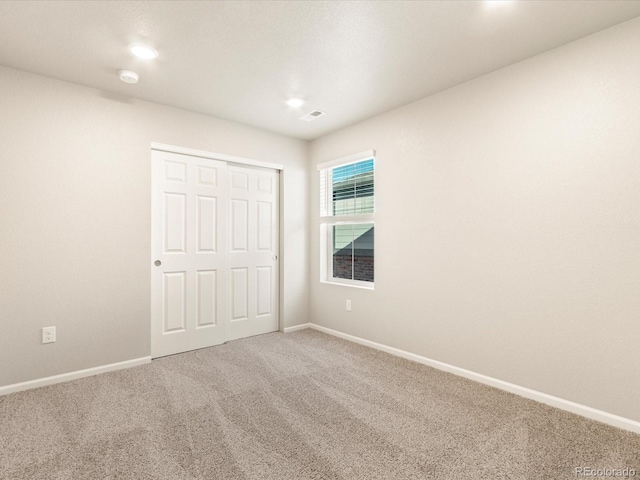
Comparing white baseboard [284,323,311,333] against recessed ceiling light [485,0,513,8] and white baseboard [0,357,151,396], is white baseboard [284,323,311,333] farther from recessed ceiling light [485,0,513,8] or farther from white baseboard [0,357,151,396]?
recessed ceiling light [485,0,513,8]

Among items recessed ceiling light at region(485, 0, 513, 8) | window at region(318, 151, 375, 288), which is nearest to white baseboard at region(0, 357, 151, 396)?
window at region(318, 151, 375, 288)

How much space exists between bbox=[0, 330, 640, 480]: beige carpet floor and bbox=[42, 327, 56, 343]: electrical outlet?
36 cm

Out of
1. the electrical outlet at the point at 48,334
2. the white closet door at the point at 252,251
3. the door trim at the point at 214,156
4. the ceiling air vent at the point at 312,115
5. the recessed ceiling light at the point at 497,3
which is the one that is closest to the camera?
the recessed ceiling light at the point at 497,3

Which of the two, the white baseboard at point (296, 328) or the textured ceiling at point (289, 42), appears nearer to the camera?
the textured ceiling at point (289, 42)

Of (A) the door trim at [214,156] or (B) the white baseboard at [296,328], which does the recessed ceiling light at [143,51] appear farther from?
(B) the white baseboard at [296,328]

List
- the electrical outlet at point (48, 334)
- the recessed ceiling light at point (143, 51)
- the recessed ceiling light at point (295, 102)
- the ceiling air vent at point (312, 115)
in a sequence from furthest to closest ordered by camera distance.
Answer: the ceiling air vent at point (312, 115) → the recessed ceiling light at point (295, 102) → the electrical outlet at point (48, 334) → the recessed ceiling light at point (143, 51)

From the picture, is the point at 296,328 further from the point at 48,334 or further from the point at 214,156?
the point at 48,334

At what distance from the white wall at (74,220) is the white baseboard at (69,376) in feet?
0.15

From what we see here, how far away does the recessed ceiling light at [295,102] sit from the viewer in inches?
124

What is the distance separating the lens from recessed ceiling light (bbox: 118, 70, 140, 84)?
2633 mm

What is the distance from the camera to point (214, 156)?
12.0 ft

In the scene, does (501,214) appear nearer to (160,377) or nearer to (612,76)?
(612,76)

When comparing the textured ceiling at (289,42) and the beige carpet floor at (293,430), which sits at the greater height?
the textured ceiling at (289,42)

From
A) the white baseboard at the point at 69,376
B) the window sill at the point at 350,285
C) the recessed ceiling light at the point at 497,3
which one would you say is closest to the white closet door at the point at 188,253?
the white baseboard at the point at 69,376
